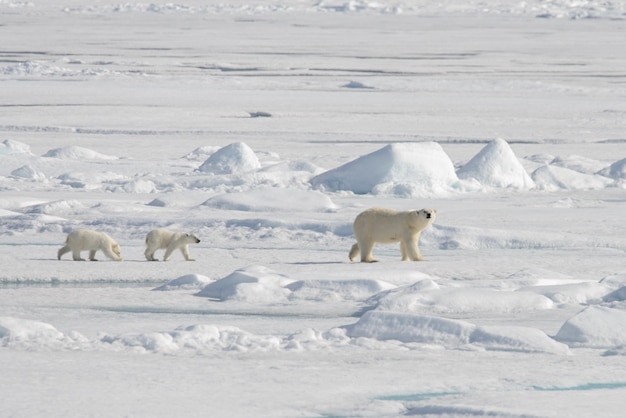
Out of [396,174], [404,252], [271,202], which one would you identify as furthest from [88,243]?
[396,174]

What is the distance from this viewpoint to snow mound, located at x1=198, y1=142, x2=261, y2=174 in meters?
10.6

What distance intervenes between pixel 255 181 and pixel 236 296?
4448 millimetres

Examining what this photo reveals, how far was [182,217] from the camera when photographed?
26.1 feet

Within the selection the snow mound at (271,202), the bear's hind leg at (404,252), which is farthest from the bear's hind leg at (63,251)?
the snow mound at (271,202)

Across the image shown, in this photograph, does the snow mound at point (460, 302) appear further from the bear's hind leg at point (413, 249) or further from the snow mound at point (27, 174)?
the snow mound at point (27, 174)

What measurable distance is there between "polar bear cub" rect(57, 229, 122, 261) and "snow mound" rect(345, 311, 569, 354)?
2.18 meters

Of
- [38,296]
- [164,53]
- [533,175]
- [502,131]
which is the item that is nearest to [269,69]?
[164,53]

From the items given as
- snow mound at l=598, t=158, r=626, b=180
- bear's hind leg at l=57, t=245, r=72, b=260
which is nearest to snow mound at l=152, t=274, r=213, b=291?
bear's hind leg at l=57, t=245, r=72, b=260

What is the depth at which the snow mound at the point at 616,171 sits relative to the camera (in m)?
10.2

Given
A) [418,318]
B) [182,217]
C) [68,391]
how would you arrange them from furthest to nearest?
[182,217] → [418,318] → [68,391]

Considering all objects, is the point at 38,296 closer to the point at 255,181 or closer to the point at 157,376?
the point at 157,376

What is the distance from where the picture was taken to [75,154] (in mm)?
11414

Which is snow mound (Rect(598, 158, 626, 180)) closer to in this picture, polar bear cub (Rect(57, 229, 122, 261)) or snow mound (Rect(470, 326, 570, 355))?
polar bear cub (Rect(57, 229, 122, 261))

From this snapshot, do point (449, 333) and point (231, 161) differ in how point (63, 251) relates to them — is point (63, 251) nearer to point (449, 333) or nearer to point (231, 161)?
point (449, 333)
